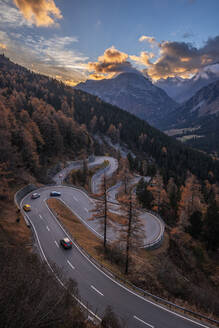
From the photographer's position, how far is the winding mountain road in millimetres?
13891

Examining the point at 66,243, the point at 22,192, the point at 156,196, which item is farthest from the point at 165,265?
the point at 22,192

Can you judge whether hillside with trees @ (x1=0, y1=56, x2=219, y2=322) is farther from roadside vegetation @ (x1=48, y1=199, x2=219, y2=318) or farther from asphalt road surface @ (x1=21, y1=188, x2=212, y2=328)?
asphalt road surface @ (x1=21, y1=188, x2=212, y2=328)

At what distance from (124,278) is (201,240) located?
2338cm

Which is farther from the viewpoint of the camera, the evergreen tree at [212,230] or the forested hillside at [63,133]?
the forested hillside at [63,133]

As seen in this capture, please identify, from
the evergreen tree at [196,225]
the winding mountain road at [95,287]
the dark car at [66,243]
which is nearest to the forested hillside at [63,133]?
the winding mountain road at [95,287]

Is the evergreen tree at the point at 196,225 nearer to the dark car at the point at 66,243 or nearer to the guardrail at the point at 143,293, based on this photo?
the guardrail at the point at 143,293

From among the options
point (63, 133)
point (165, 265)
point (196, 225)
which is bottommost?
point (196, 225)

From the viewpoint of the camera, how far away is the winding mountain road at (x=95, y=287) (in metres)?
Answer: 13.9

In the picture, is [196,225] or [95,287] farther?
[196,225]

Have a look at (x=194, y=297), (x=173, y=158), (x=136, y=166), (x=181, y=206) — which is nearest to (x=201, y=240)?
(x=181, y=206)

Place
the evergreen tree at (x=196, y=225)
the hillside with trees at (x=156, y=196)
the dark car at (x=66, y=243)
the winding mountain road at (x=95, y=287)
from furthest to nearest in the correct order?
1. the evergreen tree at (x=196, y=225)
2. the hillside with trees at (x=156, y=196)
3. the dark car at (x=66, y=243)
4. the winding mountain road at (x=95, y=287)

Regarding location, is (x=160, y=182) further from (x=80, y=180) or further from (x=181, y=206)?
(x=80, y=180)

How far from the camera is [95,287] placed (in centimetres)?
1667

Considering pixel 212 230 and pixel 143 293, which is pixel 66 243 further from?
pixel 212 230
